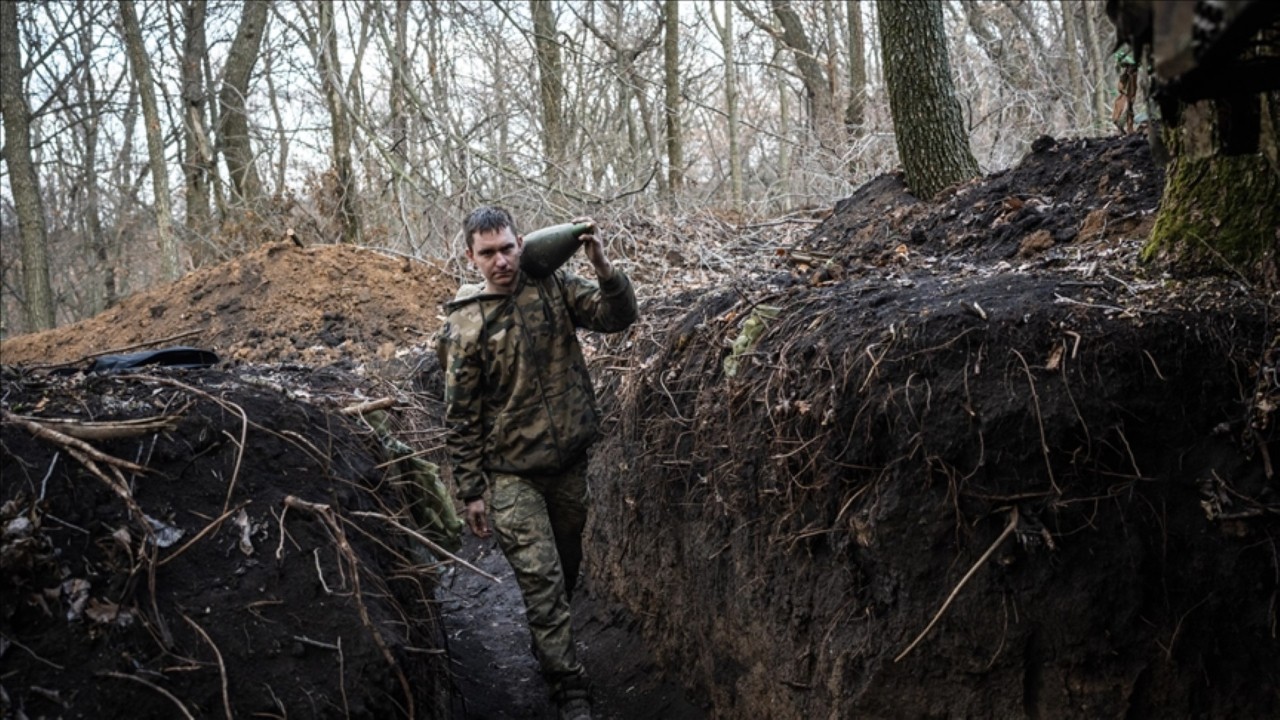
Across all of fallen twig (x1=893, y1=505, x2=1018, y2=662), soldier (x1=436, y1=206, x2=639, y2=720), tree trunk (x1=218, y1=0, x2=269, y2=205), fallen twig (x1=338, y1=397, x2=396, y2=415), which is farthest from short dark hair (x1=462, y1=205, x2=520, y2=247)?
tree trunk (x1=218, y1=0, x2=269, y2=205)

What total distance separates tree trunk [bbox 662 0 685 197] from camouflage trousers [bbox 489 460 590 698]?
35.4 ft

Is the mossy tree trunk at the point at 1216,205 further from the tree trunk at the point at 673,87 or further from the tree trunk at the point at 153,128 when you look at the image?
the tree trunk at the point at 153,128

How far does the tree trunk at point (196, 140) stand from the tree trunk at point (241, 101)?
1.23ft

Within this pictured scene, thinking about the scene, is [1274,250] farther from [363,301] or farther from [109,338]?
[109,338]

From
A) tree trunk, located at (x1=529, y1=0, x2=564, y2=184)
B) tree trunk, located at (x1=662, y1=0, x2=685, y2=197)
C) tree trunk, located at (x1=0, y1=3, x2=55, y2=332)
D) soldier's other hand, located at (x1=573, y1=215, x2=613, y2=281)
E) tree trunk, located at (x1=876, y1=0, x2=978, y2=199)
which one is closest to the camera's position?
A: soldier's other hand, located at (x1=573, y1=215, x2=613, y2=281)

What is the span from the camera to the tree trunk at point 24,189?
1719cm

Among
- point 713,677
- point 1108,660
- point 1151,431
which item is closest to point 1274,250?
point 1151,431

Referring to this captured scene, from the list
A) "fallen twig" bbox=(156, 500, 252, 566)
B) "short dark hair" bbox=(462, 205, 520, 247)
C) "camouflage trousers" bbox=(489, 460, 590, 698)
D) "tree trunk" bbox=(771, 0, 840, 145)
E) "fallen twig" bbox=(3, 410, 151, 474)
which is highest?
"tree trunk" bbox=(771, 0, 840, 145)

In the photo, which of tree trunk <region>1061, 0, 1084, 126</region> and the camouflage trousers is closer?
the camouflage trousers

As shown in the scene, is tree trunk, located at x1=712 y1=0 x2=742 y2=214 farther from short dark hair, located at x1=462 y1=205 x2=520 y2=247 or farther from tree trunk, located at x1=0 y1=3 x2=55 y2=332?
tree trunk, located at x1=0 y1=3 x2=55 y2=332

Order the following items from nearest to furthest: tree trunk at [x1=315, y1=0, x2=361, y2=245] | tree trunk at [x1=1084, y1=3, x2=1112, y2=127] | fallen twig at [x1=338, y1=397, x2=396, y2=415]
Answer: fallen twig at [x1=338, y1=397, x2=396, y2=415] → tree trunk at [x1=1084, y1=3, x2=1112, y2=127] → tree trunk at [x1=315, y1=0, x2=361, y2=245]

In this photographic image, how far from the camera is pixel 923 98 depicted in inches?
320

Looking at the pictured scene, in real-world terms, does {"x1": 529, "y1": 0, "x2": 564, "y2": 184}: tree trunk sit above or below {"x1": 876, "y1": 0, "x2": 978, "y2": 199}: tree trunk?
above

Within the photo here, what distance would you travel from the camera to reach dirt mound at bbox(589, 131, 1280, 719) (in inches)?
152
